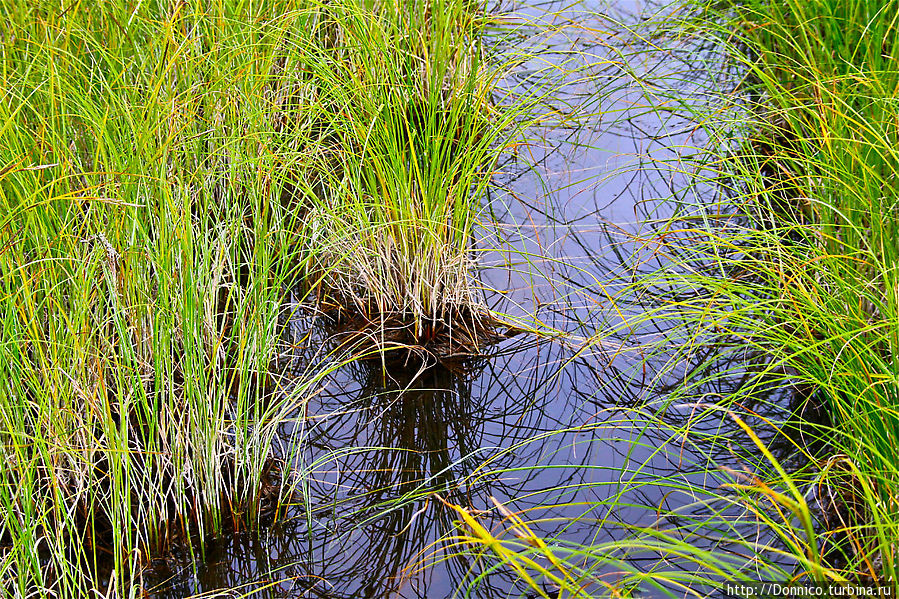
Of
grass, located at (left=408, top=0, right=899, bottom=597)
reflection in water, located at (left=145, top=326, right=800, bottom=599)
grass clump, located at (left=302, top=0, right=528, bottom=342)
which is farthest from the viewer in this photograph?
grass clump, located at (left=302, top=0, right=528, bottom=342)

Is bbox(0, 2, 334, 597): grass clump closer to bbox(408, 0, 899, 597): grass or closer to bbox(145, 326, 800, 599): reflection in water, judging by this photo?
bbox(145, 326, 800, 599): reflection in water

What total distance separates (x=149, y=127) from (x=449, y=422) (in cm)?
110

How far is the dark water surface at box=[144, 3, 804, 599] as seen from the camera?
1.84 metres

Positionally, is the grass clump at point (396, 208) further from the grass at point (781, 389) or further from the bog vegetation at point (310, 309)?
the grass at point (781, 389)

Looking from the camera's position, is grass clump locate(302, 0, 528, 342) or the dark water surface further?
grass clump locate(302, 0, 528, 342)

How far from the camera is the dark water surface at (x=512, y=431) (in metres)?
1.84

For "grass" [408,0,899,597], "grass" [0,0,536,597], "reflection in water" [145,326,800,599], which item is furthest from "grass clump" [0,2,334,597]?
"grass" [408,0,899,597]

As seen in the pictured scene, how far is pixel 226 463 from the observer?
6.69 ft

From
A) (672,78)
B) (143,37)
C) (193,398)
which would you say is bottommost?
(193,398)

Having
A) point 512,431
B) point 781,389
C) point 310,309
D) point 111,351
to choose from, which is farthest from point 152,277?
point 781,389

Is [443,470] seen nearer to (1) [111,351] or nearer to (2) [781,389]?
(1) [111,351]

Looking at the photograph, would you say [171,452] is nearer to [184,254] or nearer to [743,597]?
[184,254]

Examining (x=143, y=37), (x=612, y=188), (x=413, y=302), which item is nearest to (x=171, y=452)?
(x=413, y=302)

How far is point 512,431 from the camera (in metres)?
2.24
